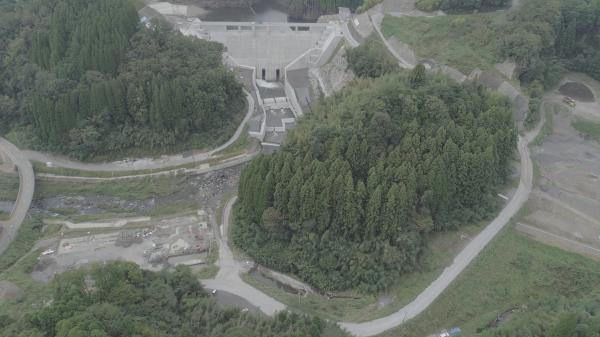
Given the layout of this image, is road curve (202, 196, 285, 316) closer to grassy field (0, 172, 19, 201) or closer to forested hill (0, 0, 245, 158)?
forested hill (0, 0, 245, 158)

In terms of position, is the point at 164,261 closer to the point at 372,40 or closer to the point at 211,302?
the point at 211,302

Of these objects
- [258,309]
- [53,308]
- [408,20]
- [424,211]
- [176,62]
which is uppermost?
[408,20]

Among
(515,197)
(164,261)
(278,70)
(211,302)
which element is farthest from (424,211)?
(278,70)

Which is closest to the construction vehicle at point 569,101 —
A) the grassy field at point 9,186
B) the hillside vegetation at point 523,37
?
the hillside vegetation at point 523,37

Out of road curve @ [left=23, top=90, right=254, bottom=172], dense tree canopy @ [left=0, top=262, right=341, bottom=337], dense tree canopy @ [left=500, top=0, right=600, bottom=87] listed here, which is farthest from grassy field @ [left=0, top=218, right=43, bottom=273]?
dense tree canopy @ [left=500, top=0, right=600, bottom=87]

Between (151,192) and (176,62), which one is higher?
(176,62)

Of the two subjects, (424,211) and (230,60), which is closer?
(424,211)

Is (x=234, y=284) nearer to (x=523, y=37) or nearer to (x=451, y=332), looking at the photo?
(x=451, y=332)
